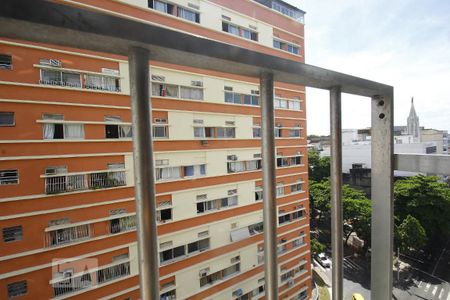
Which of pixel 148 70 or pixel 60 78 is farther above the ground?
pixel 60 78

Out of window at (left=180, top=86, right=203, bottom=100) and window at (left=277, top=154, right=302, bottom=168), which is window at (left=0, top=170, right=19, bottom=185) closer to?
window at (left=180, top=86, right=203, bottom=100)

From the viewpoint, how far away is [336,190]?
55cm

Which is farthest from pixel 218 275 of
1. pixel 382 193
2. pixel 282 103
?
pixel 382 193

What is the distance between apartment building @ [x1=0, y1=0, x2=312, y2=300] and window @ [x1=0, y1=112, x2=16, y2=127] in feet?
0.06

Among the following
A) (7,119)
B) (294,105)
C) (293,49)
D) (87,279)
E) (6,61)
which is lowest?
(87,279)

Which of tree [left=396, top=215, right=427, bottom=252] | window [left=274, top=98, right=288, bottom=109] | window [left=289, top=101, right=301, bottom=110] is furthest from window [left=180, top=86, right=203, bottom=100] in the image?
tree [left=396, top=215, right=427, bottom=252]

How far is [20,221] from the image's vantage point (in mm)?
3686

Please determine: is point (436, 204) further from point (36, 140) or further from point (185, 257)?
point (36, 140)

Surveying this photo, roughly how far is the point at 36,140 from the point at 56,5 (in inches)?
170

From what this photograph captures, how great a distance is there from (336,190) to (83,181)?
176 inches

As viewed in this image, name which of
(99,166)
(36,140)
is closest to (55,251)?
(99,166)

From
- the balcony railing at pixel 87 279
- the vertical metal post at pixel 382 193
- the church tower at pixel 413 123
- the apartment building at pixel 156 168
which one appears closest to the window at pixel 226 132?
the apartment building at pixel 156 168

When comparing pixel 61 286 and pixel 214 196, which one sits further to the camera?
pixel 214 196

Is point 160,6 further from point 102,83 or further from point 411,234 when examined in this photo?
point 411,234
